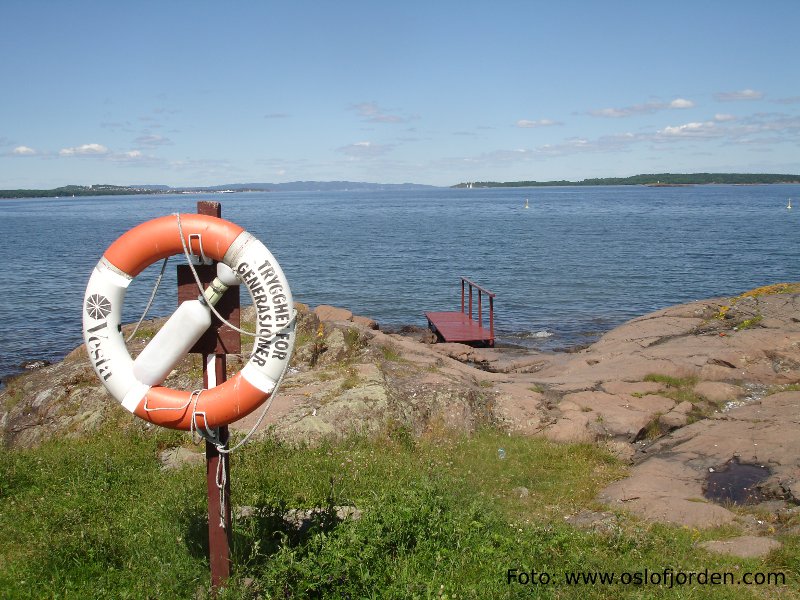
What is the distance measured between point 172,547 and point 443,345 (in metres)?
13.0

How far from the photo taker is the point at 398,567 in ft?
14.8

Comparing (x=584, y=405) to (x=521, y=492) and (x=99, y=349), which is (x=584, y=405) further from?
(x=99, y=349)

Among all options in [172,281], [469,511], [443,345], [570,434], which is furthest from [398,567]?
[172,281]

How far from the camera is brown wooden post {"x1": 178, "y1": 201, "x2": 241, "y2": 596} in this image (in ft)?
14.6

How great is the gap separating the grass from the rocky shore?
916 millimetres

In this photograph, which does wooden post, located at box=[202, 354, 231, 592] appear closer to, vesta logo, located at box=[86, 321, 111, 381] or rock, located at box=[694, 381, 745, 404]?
vesta logo, located at box=[86, 321, 111, 381]

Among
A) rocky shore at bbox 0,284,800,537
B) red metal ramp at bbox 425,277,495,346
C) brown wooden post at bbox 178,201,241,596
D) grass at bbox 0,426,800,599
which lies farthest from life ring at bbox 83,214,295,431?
red metal ramp at bbox 425,277,495,346

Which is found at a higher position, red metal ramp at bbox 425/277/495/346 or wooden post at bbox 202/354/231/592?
wooden post at bbox 202/354/231/592

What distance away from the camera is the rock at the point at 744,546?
5367mm

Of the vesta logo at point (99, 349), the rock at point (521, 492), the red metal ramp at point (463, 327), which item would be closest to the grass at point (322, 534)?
the rock at point (521, 492)

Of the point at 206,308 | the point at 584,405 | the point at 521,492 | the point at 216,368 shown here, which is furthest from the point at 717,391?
the point at 206,308

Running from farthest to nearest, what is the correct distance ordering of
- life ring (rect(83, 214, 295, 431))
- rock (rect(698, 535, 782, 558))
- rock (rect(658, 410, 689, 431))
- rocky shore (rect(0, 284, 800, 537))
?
rock (rect(658, 410, 689, 431)), rocky shore (rect(0, 284, 800, 537)), rock (rect(698, 535, 782, 558)), life ring (rect(83, 214, 295, 431))

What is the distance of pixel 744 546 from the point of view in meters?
5.52

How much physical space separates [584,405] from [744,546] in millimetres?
4655
